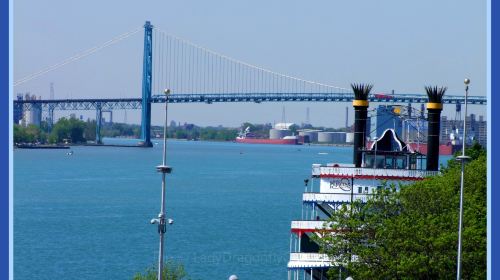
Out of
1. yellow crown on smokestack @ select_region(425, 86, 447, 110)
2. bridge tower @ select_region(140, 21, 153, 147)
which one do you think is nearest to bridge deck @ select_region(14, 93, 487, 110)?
bridge tower @ select_region(140, 21, 153, 147)

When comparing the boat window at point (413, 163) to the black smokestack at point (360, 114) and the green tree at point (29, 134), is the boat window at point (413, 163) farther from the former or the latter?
the green tree at point (29, 134)

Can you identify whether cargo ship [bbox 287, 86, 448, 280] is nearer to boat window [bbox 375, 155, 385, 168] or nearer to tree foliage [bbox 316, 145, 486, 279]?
boat window [bbox 375, 155, 385, 168]

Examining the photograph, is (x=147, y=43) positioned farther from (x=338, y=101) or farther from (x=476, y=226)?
(x=476, y=226)

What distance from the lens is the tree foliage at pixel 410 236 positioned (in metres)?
22.2

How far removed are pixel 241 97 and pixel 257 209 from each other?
5470 cm

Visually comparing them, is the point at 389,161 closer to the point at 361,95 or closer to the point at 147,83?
the point at 361,95

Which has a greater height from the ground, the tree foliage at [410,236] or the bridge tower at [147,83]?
the bridge tower at [147,83]

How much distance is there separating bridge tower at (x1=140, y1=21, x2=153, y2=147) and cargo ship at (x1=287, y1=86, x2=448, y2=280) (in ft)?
283

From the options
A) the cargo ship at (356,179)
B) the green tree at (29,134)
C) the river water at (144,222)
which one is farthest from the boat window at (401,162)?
the green tree at (29,134)

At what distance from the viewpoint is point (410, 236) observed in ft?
74.5

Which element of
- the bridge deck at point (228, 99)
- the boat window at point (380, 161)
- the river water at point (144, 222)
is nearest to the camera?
the boat window at point (380, 161)

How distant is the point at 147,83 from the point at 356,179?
93.9 meters

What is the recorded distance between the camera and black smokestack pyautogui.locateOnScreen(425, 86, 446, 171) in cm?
3581

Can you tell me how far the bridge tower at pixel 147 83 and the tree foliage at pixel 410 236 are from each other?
9675cm
